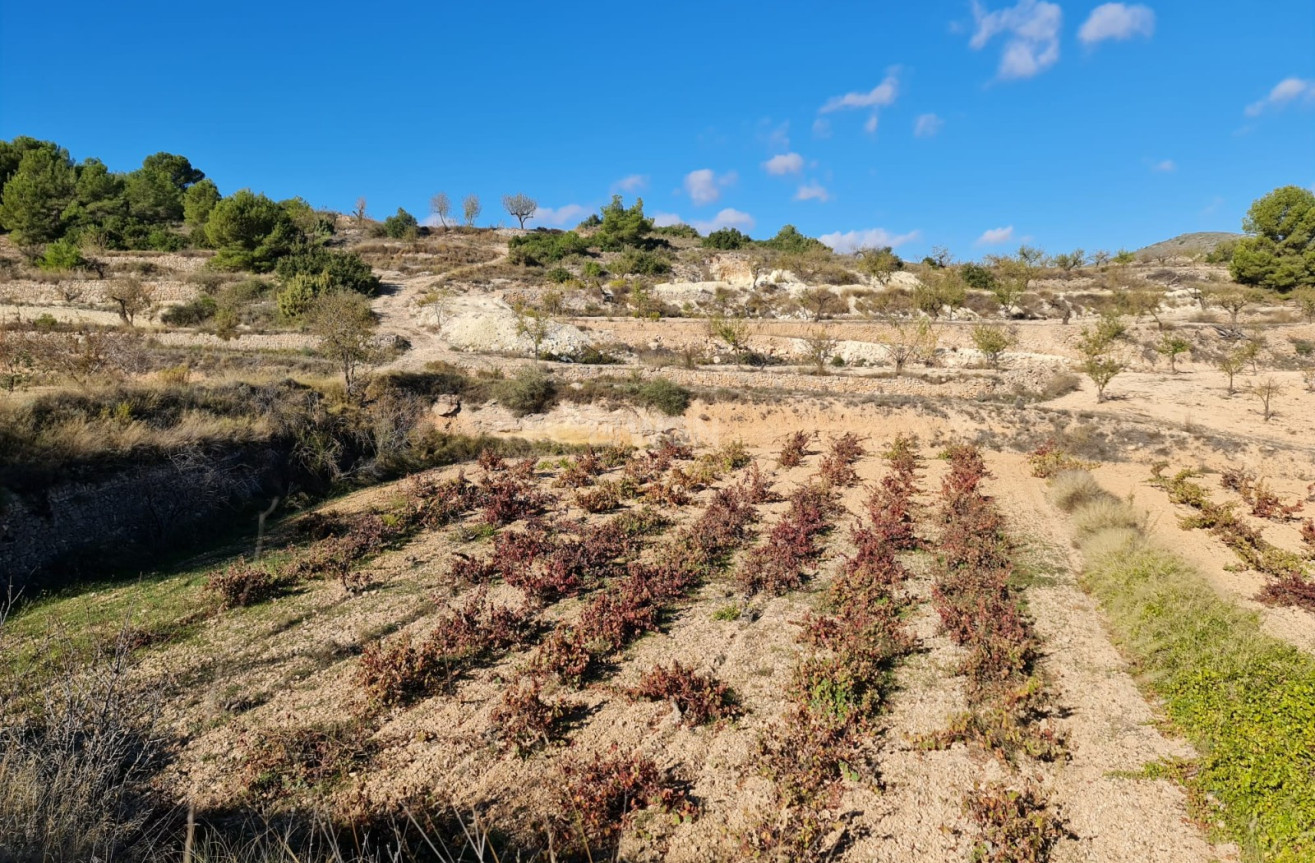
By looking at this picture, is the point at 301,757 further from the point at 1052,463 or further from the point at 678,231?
the point at 678,231

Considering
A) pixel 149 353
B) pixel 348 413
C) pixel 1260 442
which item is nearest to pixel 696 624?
pixel 348 413

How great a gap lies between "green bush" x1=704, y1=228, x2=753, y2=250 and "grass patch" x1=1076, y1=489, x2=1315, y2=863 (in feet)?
191

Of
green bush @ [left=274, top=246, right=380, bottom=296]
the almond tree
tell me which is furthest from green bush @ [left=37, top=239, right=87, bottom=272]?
the almond tree

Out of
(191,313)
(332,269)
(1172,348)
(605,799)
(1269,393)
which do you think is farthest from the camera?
(332,269)

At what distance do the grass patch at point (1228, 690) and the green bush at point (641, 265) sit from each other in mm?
42486

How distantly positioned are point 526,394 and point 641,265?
103 feet

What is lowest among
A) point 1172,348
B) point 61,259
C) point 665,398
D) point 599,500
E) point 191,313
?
point 599,500

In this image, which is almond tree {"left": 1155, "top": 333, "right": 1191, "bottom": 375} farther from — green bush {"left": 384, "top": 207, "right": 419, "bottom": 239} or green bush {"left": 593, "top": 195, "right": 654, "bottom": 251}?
green bush {"left": 384, "top": 207, "right": 419, "bottom": 239}

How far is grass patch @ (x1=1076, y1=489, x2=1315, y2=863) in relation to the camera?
5172mm

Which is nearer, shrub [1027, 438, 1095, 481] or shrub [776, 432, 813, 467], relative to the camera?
shrub [1027, 438, 1095, 481]

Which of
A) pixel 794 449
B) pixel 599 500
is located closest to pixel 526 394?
pixel 599 500

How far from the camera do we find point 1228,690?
6.73 metres

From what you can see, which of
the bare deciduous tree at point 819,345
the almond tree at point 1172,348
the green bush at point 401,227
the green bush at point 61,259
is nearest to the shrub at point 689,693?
the bare deciduous tree at point 819,345

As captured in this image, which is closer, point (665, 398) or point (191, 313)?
point (665, 398)
